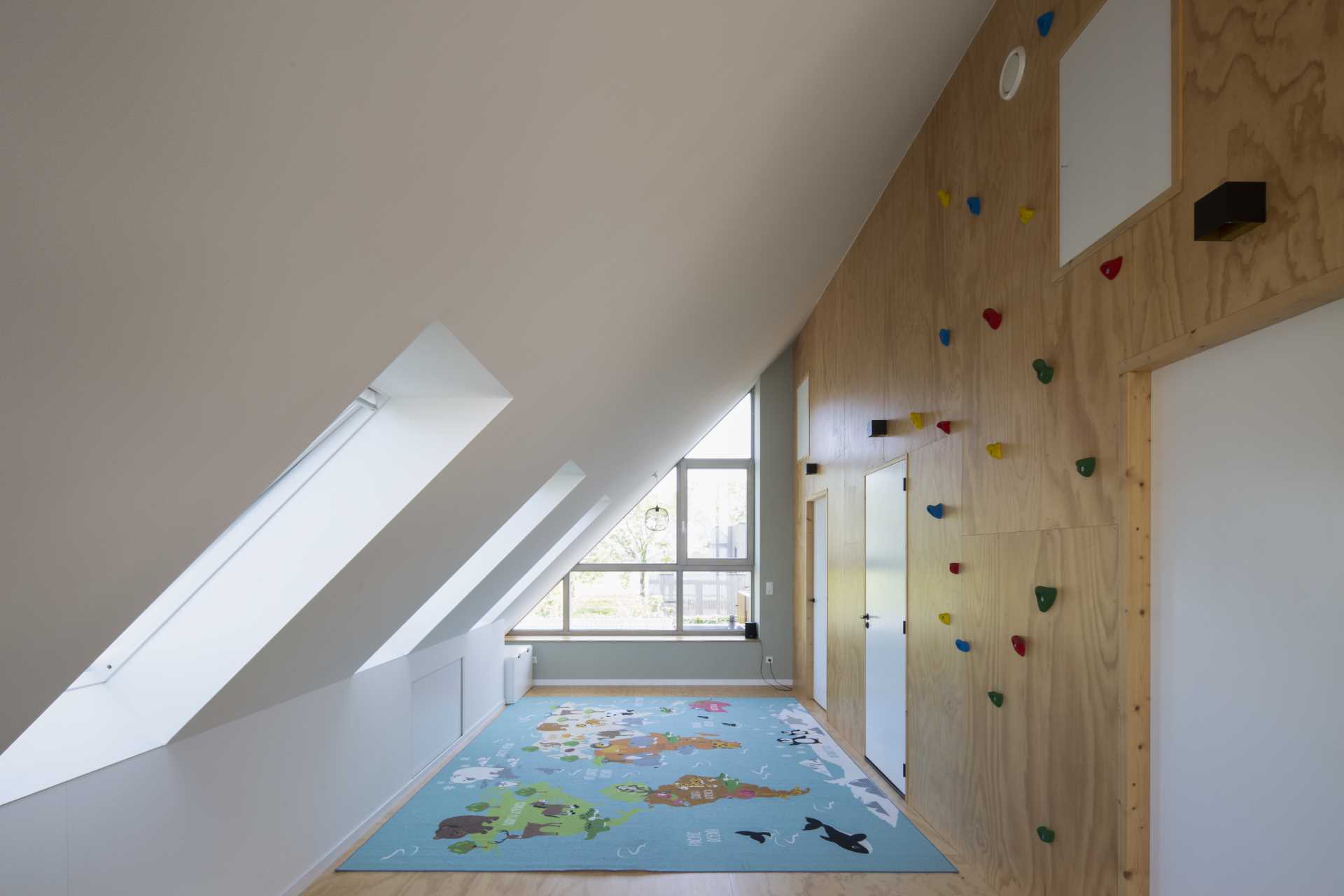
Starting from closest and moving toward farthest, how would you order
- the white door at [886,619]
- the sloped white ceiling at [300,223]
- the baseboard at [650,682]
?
the sloped white ceiling at [300,223] → the white door at [886,619] → the baseboard at [650,682]

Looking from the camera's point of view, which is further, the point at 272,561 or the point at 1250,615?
the point at 272,561

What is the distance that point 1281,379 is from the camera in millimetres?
1931

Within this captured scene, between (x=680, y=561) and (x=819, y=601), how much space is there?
2029 millimetres

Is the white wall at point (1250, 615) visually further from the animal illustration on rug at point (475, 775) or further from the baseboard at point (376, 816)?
the animal illustration on rug at point (475, 775)

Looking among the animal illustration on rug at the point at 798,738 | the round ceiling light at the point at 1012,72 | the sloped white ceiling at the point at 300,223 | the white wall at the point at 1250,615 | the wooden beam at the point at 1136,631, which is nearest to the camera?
the sloped white ceiling at the point at 300,223

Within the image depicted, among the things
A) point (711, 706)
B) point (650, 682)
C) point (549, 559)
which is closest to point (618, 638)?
point (650, 682)

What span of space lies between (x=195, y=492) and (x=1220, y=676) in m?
2.29

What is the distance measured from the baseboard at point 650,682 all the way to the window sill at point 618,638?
1.23 feet

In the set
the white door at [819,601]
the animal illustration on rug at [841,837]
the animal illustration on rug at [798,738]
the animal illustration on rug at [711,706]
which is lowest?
the animal illustration on rug at [711,706]

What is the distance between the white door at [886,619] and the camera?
4754 millimetres

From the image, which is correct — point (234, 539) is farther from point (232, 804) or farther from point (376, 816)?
point (376, 816)

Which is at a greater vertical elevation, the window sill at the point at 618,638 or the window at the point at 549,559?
the window at the point at 549,559

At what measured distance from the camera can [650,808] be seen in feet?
14.8

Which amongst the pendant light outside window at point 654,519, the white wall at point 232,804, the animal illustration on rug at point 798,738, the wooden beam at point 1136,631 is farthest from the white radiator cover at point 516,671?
the wooden beam at point 1136,631
